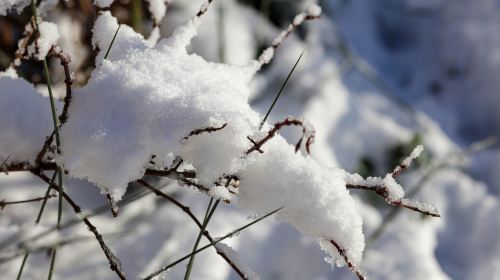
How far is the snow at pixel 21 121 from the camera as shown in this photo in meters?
0.78

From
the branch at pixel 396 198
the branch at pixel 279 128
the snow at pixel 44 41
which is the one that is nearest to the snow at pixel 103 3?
the snow at pixel 44 41

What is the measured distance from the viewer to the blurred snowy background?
1.38 meters

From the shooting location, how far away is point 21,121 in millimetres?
798

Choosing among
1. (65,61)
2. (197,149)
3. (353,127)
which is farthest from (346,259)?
(353,127)

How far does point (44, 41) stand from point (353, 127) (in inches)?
59.4

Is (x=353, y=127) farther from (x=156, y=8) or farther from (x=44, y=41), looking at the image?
(x=44, y=41)

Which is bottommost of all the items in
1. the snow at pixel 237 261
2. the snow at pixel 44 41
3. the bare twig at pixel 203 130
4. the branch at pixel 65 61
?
the snow at pixel 237 261

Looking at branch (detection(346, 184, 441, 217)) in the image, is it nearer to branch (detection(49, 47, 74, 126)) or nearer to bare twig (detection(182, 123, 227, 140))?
bare twig (detection(182, 123, 227, 140))

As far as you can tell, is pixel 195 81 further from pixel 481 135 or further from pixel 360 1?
pixel 360 1

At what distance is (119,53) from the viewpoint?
0.82 m

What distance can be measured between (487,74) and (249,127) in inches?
84.6

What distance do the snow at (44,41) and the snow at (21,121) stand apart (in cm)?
8

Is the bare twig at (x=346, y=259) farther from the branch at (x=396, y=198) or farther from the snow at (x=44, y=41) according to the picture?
the snow at (x=44, y=41)

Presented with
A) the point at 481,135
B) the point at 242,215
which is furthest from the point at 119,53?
the point at 481,135
